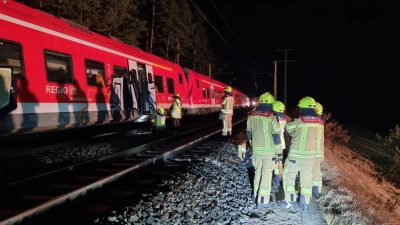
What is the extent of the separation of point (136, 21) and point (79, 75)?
56.3 ft

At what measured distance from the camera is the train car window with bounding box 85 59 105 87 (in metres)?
9.76

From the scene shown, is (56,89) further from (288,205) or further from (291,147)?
(288,205)

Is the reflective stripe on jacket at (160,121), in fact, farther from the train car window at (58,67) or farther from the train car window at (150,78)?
the train car window at (58,67)

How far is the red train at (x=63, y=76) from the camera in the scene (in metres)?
7.01

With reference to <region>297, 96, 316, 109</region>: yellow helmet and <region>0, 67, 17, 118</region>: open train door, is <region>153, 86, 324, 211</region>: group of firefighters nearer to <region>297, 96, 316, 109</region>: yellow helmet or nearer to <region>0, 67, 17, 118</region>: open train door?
<region>297, 96, 316, 109</region>: yellow helmet

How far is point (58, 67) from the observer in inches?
337

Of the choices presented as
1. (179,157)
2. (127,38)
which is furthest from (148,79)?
(127,38)

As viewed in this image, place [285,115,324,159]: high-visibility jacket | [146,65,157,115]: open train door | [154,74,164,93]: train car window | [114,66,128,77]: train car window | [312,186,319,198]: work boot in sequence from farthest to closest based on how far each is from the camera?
1. [154,74,164,93]: train car window
2. [146,65,157,115]: open train door
3. [114,66,128,77]: train car window
4. [312,186,319,198]: work boot
5. [285,115,324,159]: high-visibility jacket

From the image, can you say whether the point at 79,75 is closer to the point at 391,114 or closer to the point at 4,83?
the point at 4,83

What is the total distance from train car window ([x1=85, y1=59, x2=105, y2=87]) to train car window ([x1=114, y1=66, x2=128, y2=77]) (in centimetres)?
86

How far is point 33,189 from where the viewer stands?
213 inches

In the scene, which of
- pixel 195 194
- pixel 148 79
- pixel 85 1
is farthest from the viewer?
pixel 85 1

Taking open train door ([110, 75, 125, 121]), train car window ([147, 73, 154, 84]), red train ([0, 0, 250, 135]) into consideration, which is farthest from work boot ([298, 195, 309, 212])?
train car window ([147, 73, 154, 84])

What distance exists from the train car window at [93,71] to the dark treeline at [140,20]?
28.5 ft
